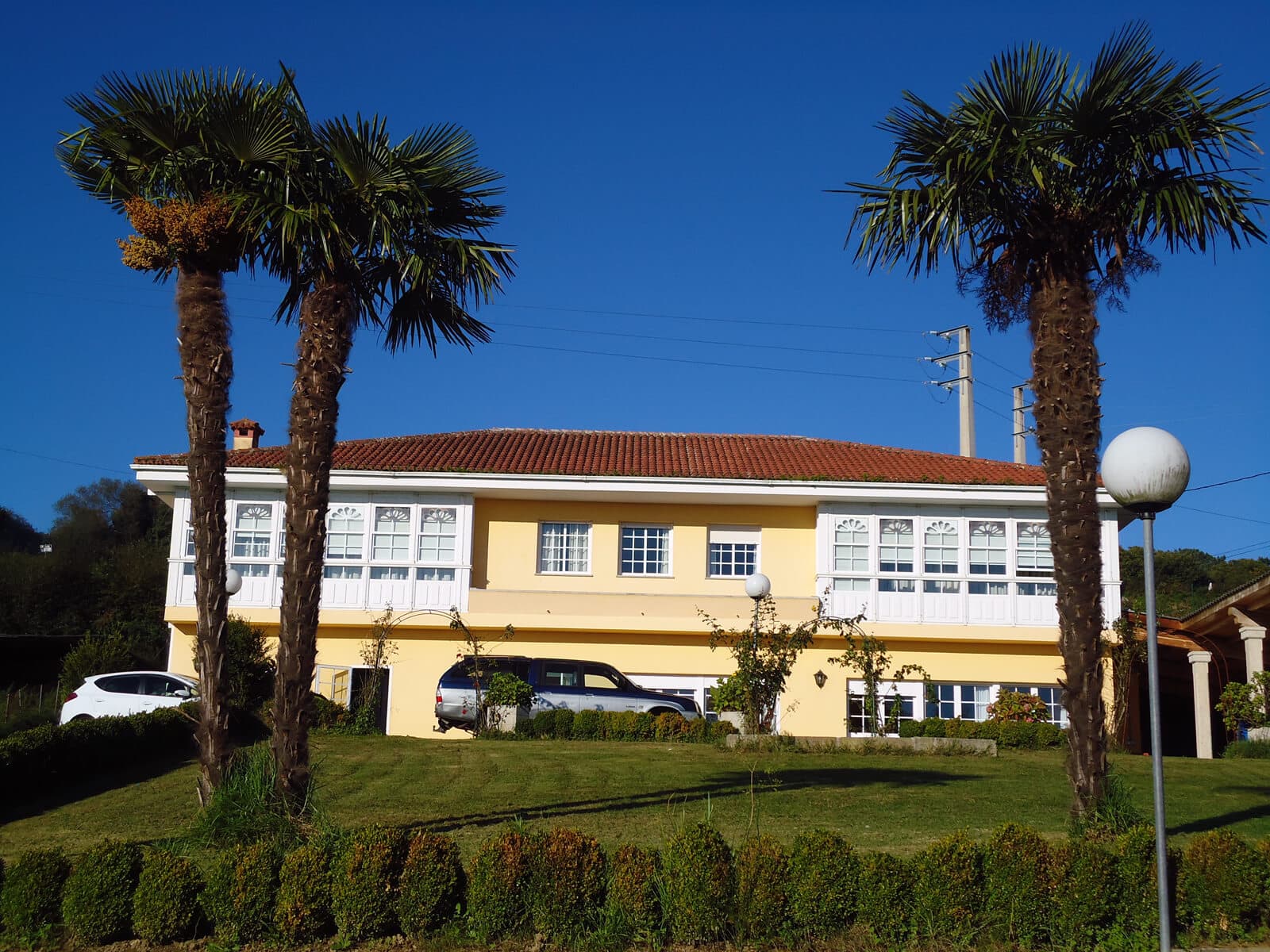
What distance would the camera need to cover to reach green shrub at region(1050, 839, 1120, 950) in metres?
7.73

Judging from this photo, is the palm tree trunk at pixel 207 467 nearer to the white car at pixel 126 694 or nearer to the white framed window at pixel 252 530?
the white car at pixel 126 694

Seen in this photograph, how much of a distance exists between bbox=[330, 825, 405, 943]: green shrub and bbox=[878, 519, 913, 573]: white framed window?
1882 centimetres

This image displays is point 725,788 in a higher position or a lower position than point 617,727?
lower

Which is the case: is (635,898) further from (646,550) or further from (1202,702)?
(1202,702)

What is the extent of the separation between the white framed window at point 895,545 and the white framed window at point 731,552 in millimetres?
2877

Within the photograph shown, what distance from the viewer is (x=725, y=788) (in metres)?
13.3

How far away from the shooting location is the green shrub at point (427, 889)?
25.8ft

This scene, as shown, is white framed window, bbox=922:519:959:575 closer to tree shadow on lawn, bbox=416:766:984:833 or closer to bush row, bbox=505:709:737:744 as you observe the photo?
bush row, bbox=505:709:737:744

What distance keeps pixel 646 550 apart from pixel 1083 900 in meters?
19.1

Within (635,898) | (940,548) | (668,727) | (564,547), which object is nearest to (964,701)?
(940,548)

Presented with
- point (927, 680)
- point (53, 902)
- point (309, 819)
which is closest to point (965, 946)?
point (309, 819)

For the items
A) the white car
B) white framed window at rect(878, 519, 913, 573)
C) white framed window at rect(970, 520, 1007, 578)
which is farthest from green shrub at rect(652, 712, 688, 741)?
white framed window at rect(970, 520, 1007, 578)

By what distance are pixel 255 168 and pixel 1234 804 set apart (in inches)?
493

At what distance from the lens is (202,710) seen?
9.99 m
